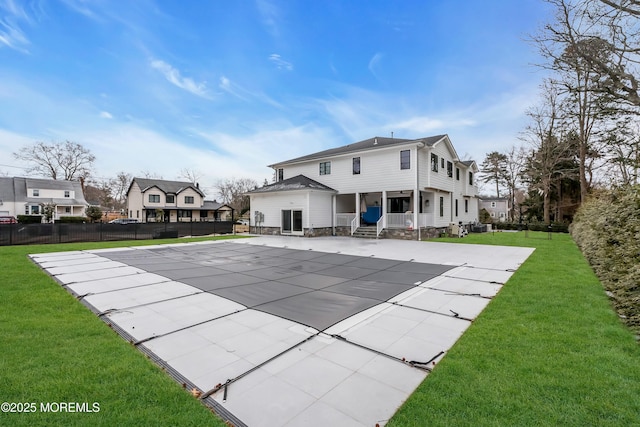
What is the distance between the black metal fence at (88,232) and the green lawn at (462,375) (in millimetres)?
13414

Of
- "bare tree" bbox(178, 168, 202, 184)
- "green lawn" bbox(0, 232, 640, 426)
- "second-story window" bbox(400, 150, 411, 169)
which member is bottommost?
"green lawn" bbox(0, 232, 640, 426)

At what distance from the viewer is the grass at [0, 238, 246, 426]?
6.22ft

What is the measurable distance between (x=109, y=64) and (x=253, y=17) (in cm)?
678

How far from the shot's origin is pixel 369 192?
16672 mm

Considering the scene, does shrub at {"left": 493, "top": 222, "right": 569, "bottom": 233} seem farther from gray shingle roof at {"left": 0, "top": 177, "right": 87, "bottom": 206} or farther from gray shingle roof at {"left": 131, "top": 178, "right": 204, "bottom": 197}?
gray shingle roof at {"left": 0, "top": 177, "right": 87, "bottom": 206}

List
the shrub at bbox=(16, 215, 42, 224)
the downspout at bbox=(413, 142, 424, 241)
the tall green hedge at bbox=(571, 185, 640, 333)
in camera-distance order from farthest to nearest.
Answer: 1. the shrub at bbox=(16, 215, 42, 224)
2. the downspout at bbox=(413, 142, 424, 241)
3. the tall green hedge at bbox=(571, 185, 640, 333)

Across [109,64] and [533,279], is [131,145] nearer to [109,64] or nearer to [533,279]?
[109,64]

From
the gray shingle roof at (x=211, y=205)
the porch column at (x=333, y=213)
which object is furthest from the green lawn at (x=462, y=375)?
the gray shingle roof at (x=211, y=205)

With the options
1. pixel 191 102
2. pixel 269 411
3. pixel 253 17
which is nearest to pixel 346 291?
pixel 269 411

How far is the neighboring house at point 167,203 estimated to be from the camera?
35.8 meters

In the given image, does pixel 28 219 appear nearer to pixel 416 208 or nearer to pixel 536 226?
pixel 416 208

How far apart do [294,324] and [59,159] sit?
4913 cm

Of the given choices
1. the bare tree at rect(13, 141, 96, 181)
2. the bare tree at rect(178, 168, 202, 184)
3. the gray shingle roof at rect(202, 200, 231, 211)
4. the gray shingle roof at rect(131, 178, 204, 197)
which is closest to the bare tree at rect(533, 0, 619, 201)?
the gray shingle roof at rect(202, 200, 231, 211)

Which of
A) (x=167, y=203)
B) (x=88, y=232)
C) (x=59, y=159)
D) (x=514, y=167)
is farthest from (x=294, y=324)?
(x=59, y=159)
